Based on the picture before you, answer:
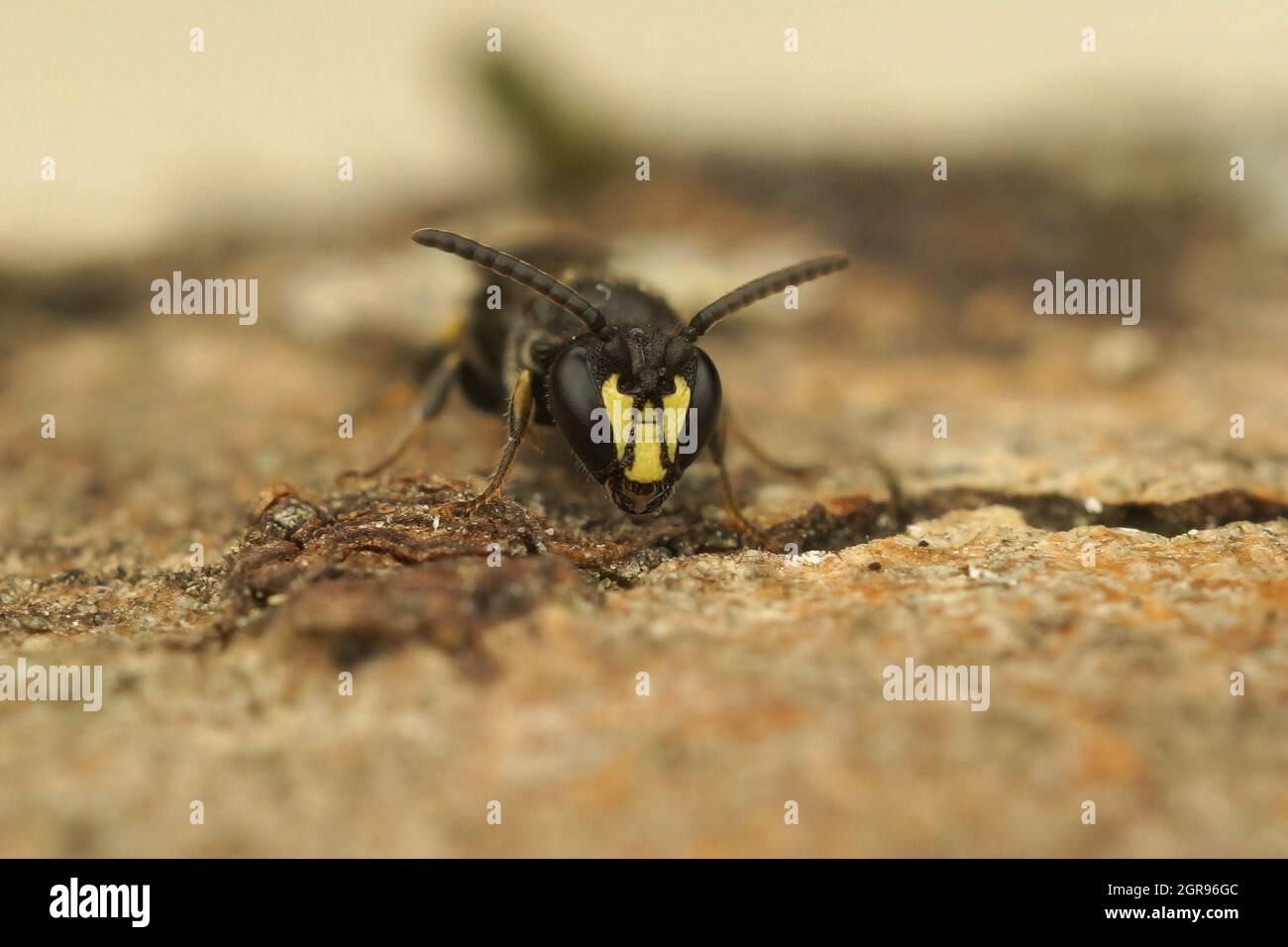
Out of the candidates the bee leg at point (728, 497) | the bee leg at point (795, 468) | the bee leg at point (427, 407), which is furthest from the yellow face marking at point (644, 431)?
the bee leg at point (427, 407)

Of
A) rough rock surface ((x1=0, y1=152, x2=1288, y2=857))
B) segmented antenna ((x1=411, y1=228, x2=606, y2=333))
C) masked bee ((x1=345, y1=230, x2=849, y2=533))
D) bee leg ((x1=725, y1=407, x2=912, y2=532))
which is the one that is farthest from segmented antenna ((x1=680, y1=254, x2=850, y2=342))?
rough rock surface ((x1=0, y1=152, x2=1288, y2=857))

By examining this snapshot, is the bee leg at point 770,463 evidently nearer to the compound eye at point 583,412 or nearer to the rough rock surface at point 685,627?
the rough rock surface at point 685,627

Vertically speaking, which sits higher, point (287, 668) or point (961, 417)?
point (961, 417)

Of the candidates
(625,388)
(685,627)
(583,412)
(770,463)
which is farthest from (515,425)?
(685,627)

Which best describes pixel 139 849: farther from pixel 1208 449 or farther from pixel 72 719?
pixel 1208 449

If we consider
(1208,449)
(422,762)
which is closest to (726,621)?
(422,762)
